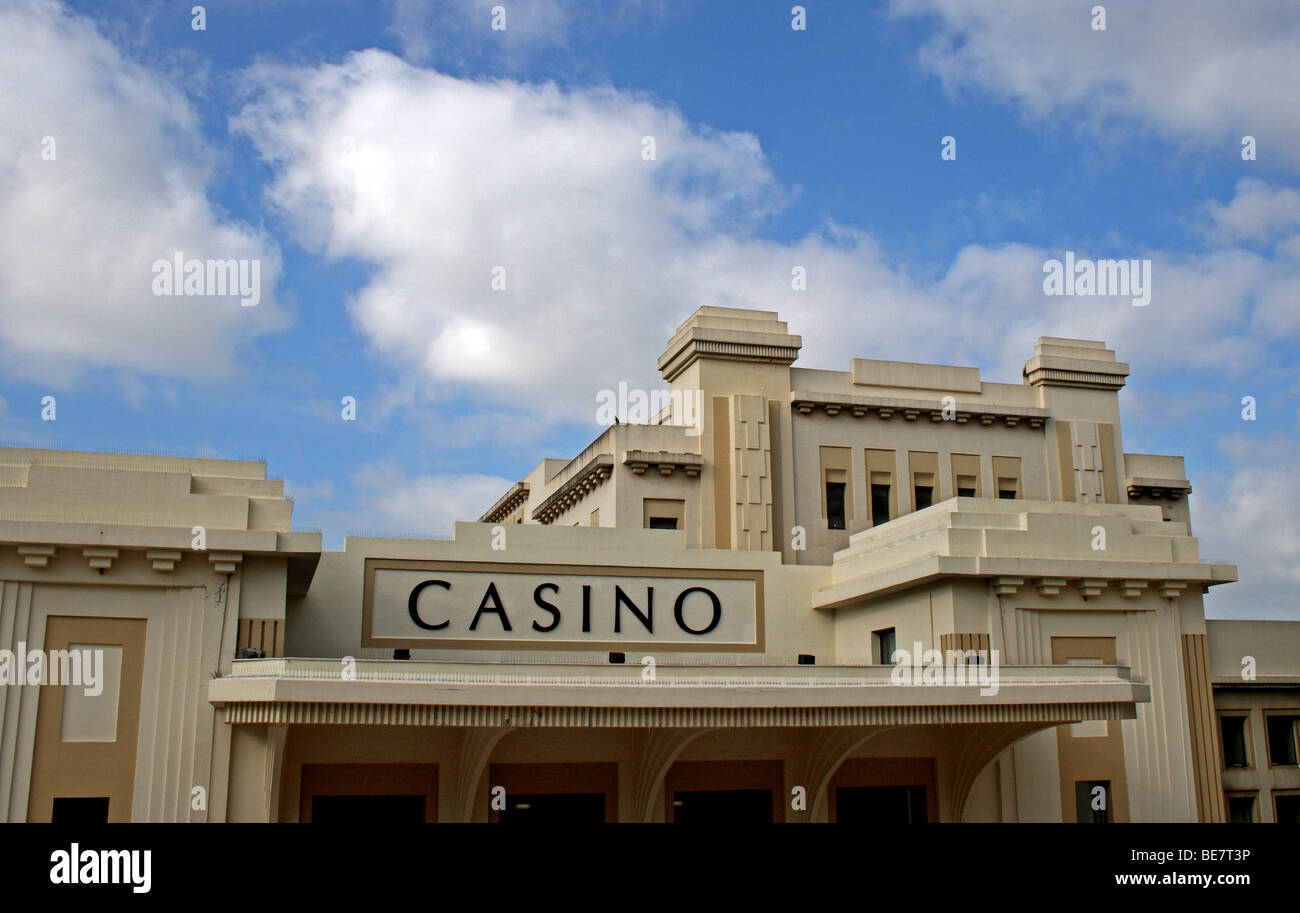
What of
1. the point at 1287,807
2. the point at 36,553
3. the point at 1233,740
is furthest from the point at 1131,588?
the point at 36,553

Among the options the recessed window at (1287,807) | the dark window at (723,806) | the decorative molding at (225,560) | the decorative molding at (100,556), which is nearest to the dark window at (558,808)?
the dark window at (723,806)

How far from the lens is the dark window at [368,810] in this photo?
79.3ft

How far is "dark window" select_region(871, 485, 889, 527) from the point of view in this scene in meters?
38.0

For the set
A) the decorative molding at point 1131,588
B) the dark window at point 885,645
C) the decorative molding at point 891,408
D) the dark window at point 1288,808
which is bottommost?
the dark window at point 1288,808

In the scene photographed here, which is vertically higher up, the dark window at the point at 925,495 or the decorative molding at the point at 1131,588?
the dark window at the point at 925,495

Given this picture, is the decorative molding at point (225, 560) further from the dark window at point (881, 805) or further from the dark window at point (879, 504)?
the dark window at point (879, 504)

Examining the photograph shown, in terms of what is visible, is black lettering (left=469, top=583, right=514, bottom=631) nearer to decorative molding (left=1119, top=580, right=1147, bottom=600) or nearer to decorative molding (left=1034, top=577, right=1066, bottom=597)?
decorative molding (left=1034, top=577, right=1066, bottom=597)

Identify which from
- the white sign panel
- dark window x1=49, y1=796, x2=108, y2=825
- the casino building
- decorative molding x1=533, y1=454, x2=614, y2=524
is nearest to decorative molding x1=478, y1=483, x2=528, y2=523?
decorative molding x1=533, y1=454, x2=614, y2=524

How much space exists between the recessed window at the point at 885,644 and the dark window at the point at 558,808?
7.77 meters

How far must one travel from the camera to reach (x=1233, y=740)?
103ft

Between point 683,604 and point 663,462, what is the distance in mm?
8308
